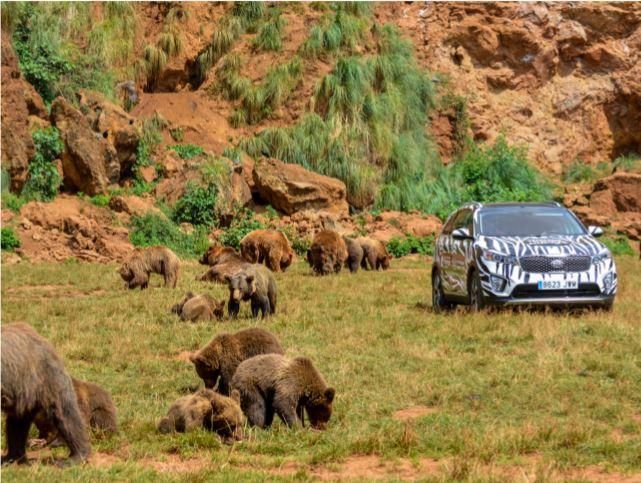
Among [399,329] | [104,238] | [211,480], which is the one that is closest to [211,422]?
[211,480]

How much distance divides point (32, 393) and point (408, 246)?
22.2 meters

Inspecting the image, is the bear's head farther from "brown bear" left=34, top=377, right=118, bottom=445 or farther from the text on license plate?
the text on license plate

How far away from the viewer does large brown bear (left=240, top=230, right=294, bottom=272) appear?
2353cm

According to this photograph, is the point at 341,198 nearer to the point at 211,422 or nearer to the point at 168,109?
the point at 168,109

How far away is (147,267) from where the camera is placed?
2025 cm

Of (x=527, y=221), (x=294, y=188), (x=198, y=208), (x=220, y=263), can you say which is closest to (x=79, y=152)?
(x=198, y=208)

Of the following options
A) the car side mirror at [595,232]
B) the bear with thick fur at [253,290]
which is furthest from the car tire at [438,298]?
the bear with thick fur at [253,290]

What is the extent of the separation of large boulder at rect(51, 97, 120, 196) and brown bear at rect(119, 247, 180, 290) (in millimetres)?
9277

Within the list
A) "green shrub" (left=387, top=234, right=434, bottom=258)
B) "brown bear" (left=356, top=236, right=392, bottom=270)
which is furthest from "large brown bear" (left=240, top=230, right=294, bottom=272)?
"green shrub" (left=387, top=234, right=434, bottom=258)

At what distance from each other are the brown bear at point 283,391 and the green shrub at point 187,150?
23.5m

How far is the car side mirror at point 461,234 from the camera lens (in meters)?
16.9

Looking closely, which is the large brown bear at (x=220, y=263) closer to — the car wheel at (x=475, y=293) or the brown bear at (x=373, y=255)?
the brown bear at (x=373, y=255)

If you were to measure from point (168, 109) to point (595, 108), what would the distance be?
1694cm

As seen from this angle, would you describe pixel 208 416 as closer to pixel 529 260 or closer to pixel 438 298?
pixel 529 260
